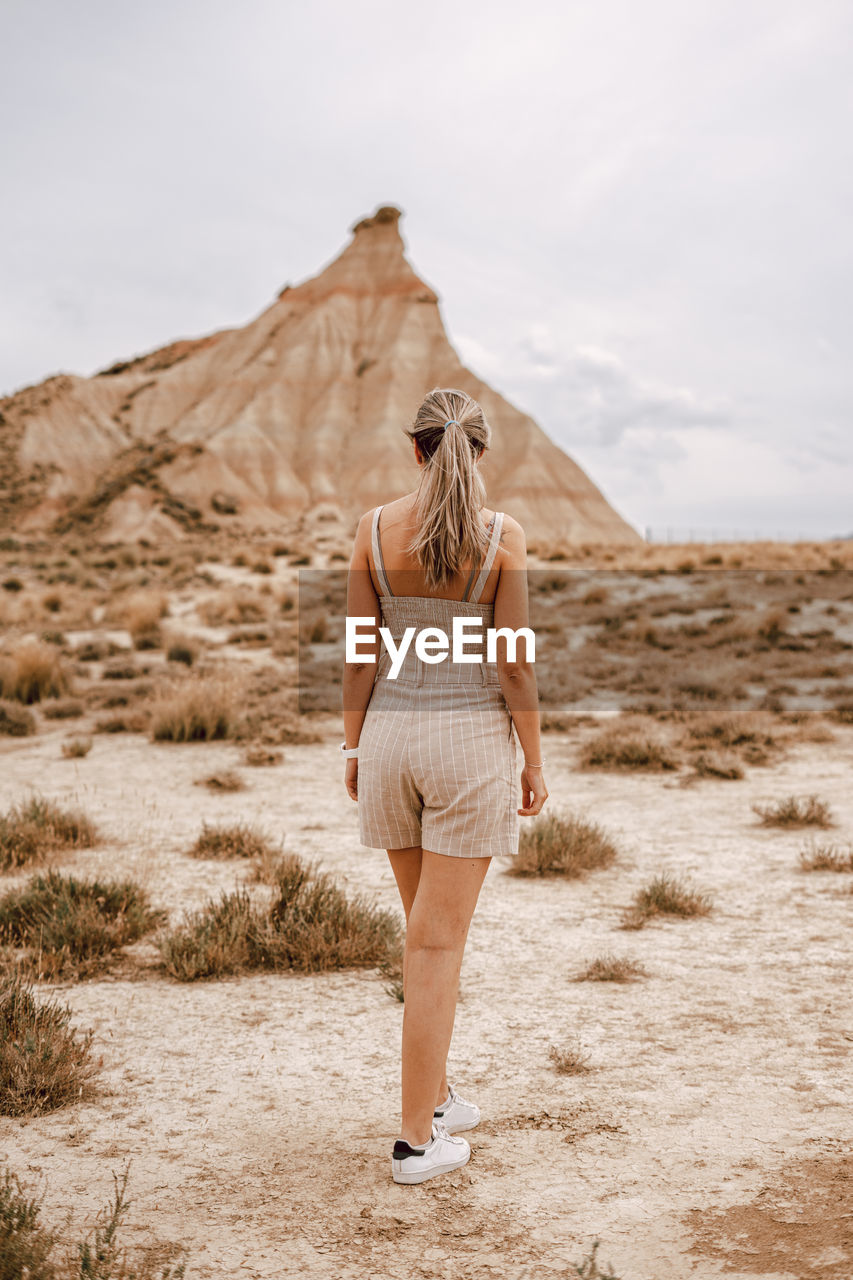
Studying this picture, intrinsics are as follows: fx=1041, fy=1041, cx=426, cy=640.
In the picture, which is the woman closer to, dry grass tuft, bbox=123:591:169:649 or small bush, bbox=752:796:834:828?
small bush, bbox=752:796:834:828

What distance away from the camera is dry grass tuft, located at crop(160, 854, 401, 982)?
502 centimetres

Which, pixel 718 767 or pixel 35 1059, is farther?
pixel 718 767

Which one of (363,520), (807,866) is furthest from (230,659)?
(363,520)

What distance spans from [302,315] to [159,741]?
66674 millimetres

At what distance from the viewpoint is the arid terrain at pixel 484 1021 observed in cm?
288

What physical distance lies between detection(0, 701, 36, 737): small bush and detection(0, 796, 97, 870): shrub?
13.8 feet

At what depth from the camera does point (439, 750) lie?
2.93 meters

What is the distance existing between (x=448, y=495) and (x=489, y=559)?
0.71 ft

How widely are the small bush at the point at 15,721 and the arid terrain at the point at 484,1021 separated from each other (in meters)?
0.11

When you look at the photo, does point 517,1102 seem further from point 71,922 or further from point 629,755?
point 629,755

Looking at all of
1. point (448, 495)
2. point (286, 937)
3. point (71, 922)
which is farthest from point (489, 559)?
point (71, 922)

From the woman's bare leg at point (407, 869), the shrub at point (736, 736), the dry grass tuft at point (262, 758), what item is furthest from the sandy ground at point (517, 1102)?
the shrub at point (736, 736)

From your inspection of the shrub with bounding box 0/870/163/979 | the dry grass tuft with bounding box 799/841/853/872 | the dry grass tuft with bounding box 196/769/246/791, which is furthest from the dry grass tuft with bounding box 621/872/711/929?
the dry grass tuft with bounding box 196/769/246/791

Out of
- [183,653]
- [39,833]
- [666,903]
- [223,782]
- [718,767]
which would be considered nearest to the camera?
[666,903]
